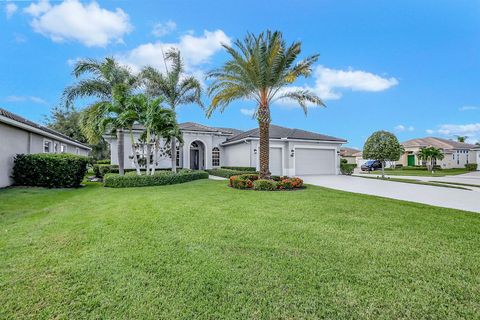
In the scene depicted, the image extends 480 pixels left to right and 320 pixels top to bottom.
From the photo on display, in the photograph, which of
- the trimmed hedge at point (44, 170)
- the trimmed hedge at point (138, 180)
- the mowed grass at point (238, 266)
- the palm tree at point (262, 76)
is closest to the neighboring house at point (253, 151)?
the palm tree at point (262, 76)

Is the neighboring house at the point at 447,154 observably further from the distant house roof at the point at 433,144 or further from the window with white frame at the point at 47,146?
the window with white frame at the point at 47,146

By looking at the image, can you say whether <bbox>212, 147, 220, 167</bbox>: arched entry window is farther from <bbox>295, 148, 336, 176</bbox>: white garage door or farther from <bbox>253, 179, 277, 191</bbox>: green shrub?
<bbox>253, 179, 277, 191</bbox>: green shrub

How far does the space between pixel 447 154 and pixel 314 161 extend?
94.7 ft

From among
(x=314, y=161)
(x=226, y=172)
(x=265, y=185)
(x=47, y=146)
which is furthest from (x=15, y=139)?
(x=314, y=161)

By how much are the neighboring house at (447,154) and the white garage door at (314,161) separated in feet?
72.2

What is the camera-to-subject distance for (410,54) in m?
19.2

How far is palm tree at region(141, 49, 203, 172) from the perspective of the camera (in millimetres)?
17844

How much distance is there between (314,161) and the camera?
22609 millimetres

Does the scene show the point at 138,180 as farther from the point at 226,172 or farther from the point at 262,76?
the point at 262,76

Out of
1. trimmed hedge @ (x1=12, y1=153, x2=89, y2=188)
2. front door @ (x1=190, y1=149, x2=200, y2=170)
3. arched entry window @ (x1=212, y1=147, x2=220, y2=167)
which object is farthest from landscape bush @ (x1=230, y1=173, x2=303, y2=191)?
front door @ (x1=190, y1=149, x2=200, y2=170)

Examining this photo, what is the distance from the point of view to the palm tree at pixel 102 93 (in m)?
14.6

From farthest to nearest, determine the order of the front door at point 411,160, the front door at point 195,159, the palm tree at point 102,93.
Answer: the front door at point 411,160 → the front door at point 195,159 → the palm tree at point 102,93

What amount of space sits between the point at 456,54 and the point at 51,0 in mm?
29518

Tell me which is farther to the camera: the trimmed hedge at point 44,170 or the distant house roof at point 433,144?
the distant house roof at point 433,144
